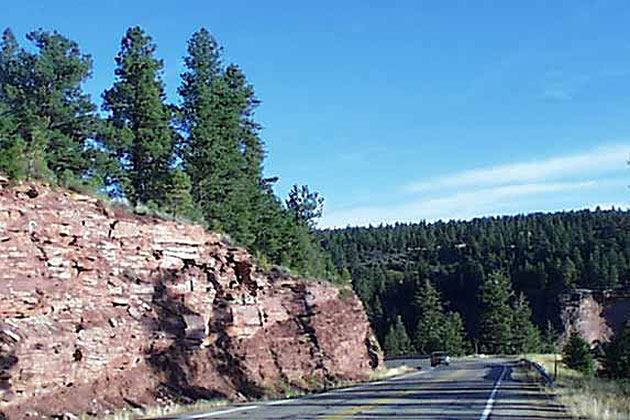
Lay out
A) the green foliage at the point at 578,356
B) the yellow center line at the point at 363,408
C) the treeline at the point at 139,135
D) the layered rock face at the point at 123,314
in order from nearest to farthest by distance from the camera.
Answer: the yellow center line at the point at 363,408 < the layered rock face at the point at 123,314 < the treeline at the point at 139,135 < the green foliage at the point at 578,356

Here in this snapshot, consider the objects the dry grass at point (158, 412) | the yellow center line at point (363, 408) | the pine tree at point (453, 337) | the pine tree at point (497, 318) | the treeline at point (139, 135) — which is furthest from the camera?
the pine tree at point (497, 318)

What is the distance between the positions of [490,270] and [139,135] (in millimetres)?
118846

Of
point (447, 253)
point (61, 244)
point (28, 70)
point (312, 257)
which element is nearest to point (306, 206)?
point (312, 257)

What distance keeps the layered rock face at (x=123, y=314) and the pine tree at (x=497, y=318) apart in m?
82.4

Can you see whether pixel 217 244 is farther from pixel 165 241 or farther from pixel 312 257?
pixel 312 257

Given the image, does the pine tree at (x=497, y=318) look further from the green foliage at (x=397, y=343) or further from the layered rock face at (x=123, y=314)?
the layered rock face at (x=123, y=314)

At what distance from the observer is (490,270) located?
148000 mm

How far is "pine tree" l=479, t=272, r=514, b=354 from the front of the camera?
115812 mm

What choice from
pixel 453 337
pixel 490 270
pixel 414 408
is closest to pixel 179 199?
pixel 414 408

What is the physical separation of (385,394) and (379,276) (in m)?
126

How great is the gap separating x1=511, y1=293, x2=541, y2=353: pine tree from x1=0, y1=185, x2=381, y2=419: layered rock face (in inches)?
3188

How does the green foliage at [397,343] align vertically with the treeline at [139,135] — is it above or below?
below


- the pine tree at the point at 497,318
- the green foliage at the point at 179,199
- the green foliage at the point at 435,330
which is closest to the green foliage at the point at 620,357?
the green foliage at the point at 179,199

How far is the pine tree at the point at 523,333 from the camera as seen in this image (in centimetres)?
11275
